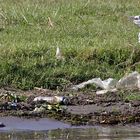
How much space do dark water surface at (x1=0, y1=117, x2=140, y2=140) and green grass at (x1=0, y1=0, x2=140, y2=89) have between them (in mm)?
1302

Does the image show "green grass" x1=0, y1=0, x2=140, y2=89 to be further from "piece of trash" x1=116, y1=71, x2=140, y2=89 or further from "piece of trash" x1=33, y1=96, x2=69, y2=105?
"piece of trash" x1=33, y1=96, x2=69, y2=105

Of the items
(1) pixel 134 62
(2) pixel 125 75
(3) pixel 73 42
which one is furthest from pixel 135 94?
(3) pixel 73 42

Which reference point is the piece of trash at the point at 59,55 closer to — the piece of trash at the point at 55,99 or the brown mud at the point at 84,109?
the brown mud at the point at 84,109

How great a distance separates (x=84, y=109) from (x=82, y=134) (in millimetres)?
920

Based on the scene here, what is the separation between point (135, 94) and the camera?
820 cm

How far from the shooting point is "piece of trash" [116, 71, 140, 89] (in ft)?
27.9

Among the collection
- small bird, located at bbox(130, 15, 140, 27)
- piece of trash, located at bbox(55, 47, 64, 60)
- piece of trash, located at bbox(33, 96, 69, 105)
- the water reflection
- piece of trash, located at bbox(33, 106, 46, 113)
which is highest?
small bird, located at bbox(130, 15, 140, 27)

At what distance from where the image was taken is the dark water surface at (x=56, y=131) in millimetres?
6641

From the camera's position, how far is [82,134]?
6793mm

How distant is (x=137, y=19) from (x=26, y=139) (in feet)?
16.4

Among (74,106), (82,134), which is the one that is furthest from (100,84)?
(82,134)

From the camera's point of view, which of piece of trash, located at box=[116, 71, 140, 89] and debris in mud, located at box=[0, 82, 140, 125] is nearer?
debris in mud, located at box=[0, 82, 140, 125]

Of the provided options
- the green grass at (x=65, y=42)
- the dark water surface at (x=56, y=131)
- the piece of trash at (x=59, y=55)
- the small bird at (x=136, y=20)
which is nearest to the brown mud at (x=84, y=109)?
the dark water surface at (x=56, y=131)

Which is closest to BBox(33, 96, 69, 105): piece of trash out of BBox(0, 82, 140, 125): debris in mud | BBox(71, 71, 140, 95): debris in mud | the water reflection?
BBox(0, 82, 140, 125): debris in mud
